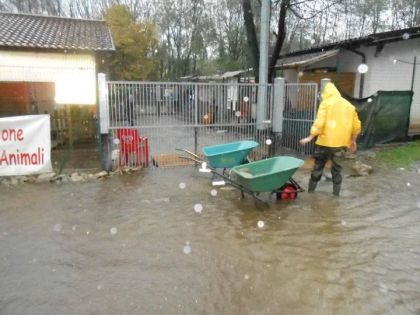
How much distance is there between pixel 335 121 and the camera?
6.23m

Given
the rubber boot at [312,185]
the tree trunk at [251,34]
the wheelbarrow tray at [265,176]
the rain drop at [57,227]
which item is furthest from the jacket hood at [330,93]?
the tree trunk at [251,34]

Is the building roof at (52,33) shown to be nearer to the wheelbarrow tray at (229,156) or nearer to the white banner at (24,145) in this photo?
the white banner at (24,145)

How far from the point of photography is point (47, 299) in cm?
345

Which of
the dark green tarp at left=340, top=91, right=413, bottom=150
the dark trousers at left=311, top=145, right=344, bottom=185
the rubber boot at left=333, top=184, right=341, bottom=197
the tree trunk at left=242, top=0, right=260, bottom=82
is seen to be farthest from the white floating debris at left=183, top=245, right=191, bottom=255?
the tree trunk at left=242, top=0, right=260, bottom=82

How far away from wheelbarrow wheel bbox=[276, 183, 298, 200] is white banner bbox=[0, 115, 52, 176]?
4996 mm

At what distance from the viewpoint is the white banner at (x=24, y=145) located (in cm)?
756

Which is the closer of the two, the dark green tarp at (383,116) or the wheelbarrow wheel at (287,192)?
the wheelbarrow wheel at (287,192)

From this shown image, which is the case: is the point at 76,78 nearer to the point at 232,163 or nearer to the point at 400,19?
the point at 232,163

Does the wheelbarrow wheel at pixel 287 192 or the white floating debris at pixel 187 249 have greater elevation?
the wheelbarrow wheel at pixel 287 192

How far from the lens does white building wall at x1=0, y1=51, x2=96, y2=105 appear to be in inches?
424

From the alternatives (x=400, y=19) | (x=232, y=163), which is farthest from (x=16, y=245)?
(x=400, y=19)

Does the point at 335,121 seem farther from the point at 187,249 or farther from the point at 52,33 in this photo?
the point at 52,33

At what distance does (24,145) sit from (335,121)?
622 cm

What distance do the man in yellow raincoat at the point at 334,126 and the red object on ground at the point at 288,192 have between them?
79 centimetres
